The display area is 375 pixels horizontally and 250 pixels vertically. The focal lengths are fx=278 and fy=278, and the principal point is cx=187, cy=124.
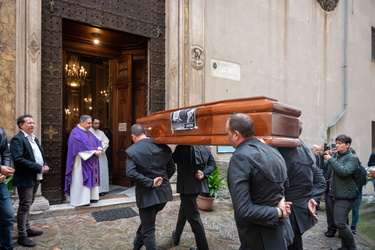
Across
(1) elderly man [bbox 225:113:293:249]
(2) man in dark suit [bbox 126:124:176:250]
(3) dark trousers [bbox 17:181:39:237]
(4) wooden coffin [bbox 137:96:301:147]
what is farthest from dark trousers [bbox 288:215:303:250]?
(3) dark trousers [bbox 17:181:39:237]

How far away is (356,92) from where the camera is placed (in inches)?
473

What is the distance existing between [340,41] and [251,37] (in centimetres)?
509

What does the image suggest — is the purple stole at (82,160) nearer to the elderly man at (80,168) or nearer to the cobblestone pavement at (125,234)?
the elderly man at (80,168)

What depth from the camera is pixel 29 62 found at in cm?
529

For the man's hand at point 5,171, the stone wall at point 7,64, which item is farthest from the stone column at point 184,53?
the man's hand at point 5,171

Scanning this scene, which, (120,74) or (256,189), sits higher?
(120,74)

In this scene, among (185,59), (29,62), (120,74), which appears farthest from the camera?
(120,74)

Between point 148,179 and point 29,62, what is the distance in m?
3.68

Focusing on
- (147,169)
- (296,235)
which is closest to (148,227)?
(147,169)

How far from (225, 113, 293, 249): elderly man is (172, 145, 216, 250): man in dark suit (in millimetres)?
1529

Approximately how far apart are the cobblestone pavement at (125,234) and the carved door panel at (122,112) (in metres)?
2.96

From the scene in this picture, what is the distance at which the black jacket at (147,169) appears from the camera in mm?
3372

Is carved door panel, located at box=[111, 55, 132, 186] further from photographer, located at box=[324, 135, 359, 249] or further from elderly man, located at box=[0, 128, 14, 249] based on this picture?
photographer, located at box=[324, 135, 359, 249]

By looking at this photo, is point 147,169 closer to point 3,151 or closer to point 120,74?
point 3,151
